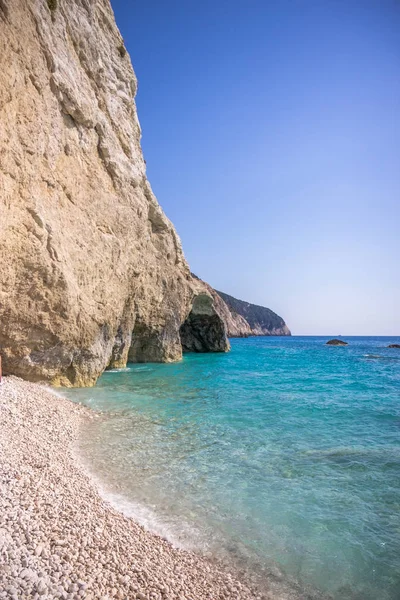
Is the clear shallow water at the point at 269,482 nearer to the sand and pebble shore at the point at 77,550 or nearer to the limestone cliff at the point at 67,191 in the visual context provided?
the sand and pebble shore at the point at 77,550

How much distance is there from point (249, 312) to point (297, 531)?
19191 cm

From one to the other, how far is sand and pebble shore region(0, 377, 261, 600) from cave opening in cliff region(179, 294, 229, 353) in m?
42.7

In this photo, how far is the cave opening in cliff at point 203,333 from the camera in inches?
1956

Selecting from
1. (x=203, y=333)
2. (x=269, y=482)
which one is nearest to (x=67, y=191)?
(x=269, y=482)

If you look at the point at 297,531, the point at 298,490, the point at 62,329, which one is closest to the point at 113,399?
the point at 62,329

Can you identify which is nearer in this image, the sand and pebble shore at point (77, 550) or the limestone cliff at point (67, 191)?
the sand and pebble shore at point (77, 550)

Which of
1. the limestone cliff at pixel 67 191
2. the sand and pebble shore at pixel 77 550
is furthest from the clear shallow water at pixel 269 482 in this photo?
the limestone cliff at pixel 67 191

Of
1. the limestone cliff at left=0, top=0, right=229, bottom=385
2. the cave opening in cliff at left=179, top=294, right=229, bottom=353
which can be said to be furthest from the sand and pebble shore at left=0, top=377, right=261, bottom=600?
the cave opening in cliff at left=179, top=294, right=229, bottom=353

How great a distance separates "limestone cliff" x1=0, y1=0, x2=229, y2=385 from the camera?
41.4 ft

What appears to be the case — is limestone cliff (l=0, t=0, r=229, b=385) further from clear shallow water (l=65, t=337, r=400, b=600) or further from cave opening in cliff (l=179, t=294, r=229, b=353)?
cave opening in cliff (l=179, t=294, r=229, b=353)

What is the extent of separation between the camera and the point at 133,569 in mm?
3934

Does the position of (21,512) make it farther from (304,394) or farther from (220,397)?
(304,394)

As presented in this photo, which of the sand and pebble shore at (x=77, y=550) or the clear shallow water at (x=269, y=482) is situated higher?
the sand and pebble shore at (x=77, y=550)

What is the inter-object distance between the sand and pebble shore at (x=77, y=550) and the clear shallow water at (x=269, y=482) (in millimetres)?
609
